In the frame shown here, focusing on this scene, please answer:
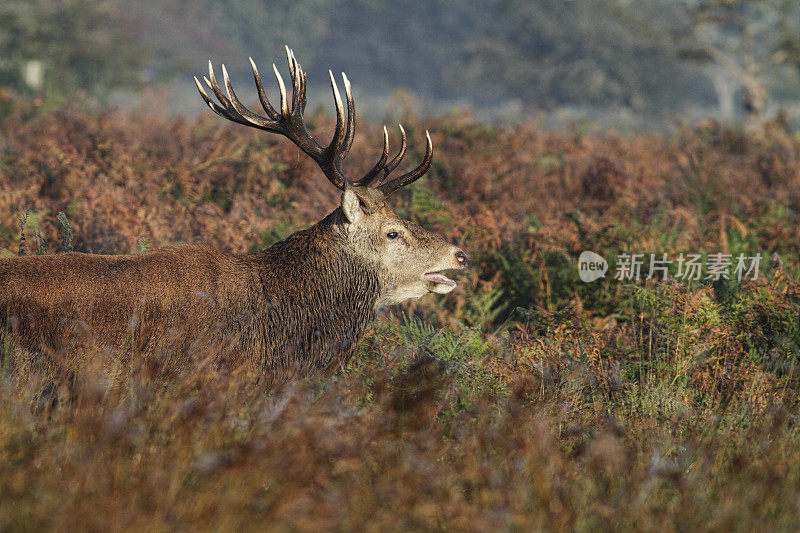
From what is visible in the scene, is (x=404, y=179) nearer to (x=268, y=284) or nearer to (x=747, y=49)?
(x=268, y=284)

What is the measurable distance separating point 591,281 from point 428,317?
4.88 feet

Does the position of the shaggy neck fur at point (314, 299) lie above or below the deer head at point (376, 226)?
below

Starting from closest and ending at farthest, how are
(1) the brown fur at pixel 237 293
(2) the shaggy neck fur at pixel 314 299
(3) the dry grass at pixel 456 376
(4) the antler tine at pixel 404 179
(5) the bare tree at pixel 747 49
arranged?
(3) the dry grass at pixel 456 376 → (1) the brown fur at pixel 237 293 → (2) the shaggy neck fur at pixel 314 299 → (4) the antler tine at pixel 404 179 → (5) the bare tree at pixel 747 49

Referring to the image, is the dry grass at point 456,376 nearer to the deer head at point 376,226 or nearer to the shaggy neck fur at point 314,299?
the shaggy neck fur at point 314,299

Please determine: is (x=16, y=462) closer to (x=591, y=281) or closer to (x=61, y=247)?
(x=61, y=247)

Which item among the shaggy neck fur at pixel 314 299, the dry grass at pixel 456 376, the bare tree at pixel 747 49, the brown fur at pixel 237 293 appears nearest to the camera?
the dry grass at pixel 456 376

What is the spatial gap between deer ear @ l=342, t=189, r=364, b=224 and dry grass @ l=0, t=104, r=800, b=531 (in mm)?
831

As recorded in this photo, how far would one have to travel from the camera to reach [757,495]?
2928mm

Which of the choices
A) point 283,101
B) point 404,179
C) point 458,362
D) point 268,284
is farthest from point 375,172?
point 458,362

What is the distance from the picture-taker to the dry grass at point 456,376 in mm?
2738

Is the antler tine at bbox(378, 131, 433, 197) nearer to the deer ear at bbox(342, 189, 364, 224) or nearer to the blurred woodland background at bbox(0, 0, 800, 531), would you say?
the deer ear at bbox(342, 189, 364, 224)

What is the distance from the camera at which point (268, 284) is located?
4.78 metres

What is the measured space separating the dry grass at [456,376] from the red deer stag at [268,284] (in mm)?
210

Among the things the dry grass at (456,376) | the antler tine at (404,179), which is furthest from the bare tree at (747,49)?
the antler tine at (404,179)
